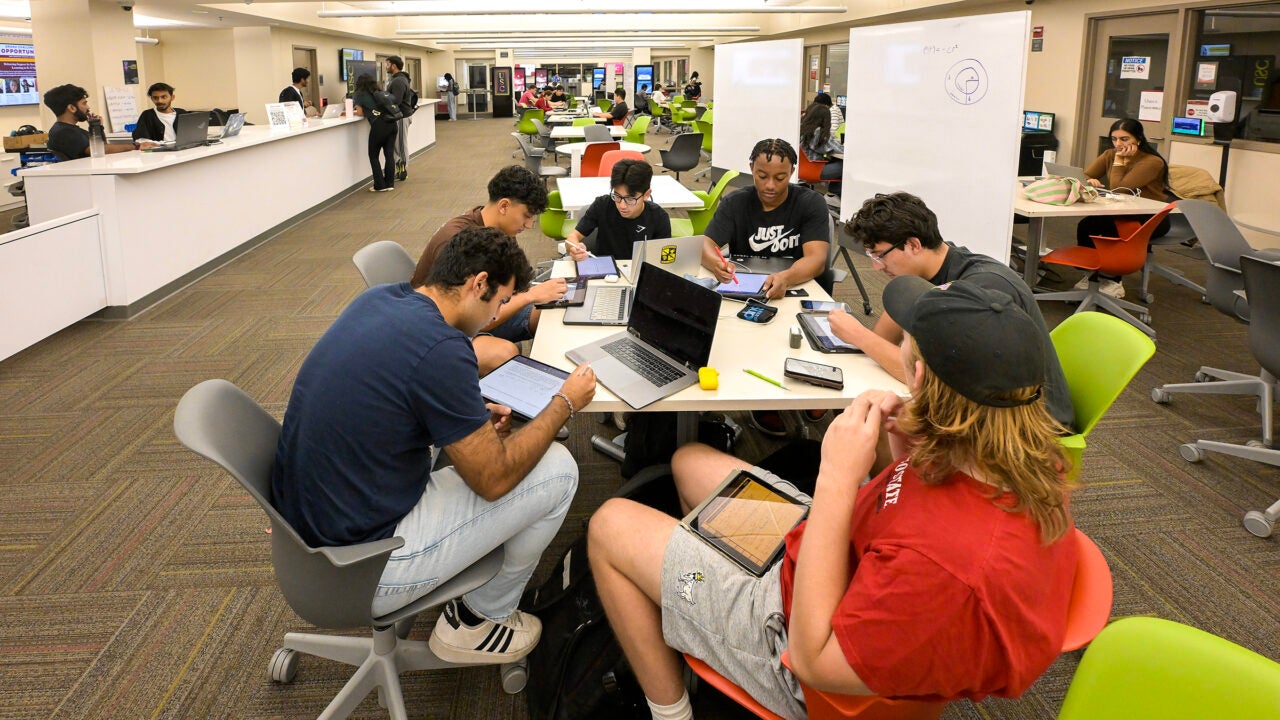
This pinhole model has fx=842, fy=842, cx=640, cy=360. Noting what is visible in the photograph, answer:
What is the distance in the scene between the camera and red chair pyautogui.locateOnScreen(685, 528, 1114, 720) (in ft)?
4.23

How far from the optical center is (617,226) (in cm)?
408

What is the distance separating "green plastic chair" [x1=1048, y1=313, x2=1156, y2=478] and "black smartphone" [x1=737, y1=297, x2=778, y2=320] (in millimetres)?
890

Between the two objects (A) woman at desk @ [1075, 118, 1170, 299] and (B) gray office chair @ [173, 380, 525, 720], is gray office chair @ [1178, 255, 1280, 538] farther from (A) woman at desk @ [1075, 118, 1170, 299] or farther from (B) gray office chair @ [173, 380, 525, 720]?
(B) gray office chair @ [173, 380, 525, 720]

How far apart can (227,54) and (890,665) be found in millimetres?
14759

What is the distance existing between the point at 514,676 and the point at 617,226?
2.43 m

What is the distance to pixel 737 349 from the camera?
263 centimetres

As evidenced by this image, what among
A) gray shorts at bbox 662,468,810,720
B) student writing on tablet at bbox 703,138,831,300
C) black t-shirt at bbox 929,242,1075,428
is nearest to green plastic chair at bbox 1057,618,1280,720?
gray shorts at bbox 662,468,810,720

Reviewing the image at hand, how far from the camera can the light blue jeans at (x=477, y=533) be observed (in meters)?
1.79

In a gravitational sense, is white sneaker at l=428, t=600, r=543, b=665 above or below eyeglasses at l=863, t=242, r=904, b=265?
below

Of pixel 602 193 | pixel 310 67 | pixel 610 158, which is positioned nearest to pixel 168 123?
pixel 610 158

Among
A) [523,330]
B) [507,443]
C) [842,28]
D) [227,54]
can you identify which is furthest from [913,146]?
[227,54]

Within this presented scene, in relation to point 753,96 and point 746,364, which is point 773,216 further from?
point 753,96

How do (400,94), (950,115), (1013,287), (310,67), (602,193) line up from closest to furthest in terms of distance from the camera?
(1013,287), (950,115), (602,193), (400,94), (310,67)

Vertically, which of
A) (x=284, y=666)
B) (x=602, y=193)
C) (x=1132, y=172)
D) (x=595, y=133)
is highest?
(x=595, y=133)
